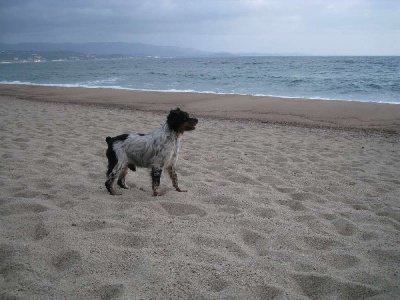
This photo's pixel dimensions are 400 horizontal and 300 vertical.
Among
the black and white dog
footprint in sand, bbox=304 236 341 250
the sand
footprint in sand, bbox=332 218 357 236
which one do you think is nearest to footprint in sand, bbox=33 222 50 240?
the sand

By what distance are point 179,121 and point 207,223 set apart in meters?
1.58

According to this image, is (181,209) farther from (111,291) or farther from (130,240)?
(111,291)

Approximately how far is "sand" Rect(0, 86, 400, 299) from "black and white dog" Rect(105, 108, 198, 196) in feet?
1.13

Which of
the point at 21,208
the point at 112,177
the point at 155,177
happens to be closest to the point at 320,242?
the point at 155,177

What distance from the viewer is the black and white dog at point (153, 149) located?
4.62m

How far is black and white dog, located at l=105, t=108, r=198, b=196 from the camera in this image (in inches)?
182

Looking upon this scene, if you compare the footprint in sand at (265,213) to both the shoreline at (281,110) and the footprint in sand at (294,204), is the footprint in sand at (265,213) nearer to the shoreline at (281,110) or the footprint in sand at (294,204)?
the footprint in sand at (294,204)

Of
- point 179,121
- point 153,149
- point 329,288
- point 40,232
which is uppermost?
point 179,121

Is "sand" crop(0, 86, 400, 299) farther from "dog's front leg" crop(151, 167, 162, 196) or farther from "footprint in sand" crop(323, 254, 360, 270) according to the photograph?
"dog's front leg" crop(151, 167, 162, 196)

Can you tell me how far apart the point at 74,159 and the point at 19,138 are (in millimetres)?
2084

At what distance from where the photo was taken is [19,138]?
715cm

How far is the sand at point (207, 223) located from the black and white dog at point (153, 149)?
343 millimetres

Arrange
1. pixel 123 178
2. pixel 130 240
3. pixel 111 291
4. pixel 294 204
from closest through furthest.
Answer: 1. pixel 111 291
2. pixel 130 240
3. pixel 294 204
4. pixel 123 178

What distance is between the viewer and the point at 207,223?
12.3ft
